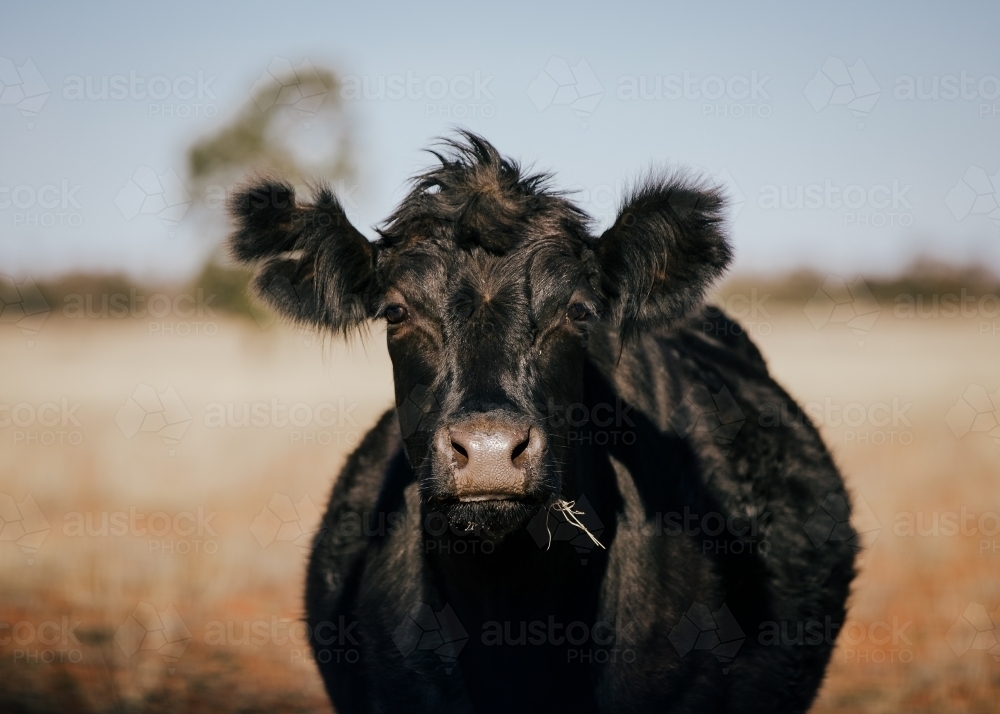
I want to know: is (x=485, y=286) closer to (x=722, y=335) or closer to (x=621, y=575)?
(x=621, y=575)

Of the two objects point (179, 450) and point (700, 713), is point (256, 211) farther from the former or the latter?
point (179, 450)

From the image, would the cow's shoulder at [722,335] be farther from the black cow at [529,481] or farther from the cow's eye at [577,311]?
the cow's eye at [577,311]

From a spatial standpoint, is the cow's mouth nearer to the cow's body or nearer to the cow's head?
the cow's head

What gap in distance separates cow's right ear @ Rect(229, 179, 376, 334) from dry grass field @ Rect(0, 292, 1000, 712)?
0.70ft

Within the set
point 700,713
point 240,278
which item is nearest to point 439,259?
point 700,713

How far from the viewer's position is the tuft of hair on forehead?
12.4ft

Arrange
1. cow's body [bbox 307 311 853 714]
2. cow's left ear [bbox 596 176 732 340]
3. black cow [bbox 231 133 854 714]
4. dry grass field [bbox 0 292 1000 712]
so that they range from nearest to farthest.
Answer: black cow [bbox 231 133 854 714], cow's body [bbox 307 311 853 714], cow's left ear [bbox 596 176 732 340], dry grass field [bbox 0 292 1000 712]

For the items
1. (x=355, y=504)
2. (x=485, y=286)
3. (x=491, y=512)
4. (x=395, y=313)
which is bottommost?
(x=355, y=504)

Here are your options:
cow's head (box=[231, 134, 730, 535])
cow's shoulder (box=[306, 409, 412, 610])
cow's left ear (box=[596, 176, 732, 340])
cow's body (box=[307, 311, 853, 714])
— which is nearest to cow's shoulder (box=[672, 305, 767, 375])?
cow's body (box=[307, 311, 853, 714])

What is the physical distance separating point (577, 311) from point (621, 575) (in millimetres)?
1184

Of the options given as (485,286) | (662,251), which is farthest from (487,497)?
(662,251)

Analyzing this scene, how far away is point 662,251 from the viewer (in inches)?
156

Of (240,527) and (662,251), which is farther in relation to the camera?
(240,527)

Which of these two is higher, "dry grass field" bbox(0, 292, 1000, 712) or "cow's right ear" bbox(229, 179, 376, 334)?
"cow's right ear" bbox(229, 179, 376, 334)
